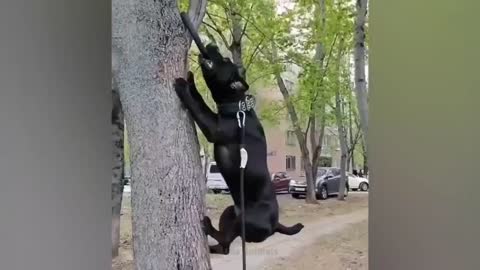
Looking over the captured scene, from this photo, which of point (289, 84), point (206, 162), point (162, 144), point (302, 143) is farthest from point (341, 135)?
point (162, 144)

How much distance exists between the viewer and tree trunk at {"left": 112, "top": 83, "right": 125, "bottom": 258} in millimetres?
1584

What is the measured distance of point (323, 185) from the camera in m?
1.67

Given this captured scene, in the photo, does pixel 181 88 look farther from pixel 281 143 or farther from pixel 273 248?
pixel 273 248

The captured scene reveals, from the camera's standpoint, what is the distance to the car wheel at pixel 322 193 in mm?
1660

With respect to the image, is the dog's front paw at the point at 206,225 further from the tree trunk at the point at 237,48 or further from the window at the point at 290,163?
the tree trunk at the point at 237,48

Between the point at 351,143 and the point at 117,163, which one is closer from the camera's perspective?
the point at 117,163

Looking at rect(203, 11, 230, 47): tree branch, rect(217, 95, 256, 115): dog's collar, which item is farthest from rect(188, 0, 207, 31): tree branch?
rect(217, 95, 256, 115): dog's collar

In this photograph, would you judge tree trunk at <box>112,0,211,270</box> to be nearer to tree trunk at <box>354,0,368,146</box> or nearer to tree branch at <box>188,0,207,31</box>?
tree branch at <box>188,0,207,31</box>

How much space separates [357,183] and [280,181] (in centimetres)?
27

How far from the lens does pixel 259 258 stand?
1639mm
